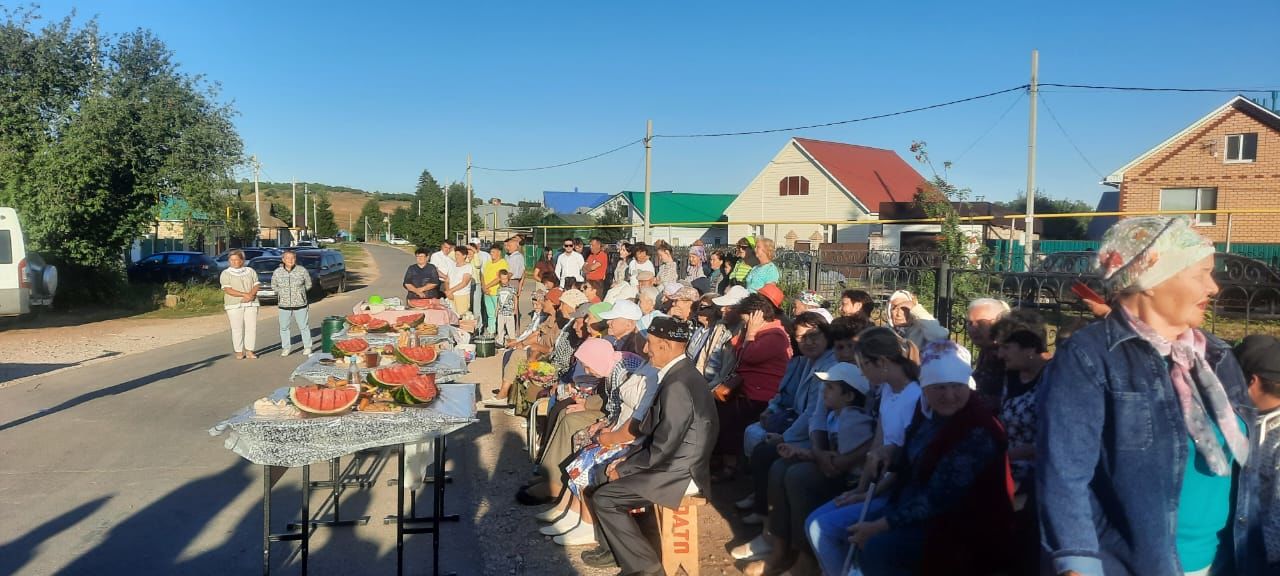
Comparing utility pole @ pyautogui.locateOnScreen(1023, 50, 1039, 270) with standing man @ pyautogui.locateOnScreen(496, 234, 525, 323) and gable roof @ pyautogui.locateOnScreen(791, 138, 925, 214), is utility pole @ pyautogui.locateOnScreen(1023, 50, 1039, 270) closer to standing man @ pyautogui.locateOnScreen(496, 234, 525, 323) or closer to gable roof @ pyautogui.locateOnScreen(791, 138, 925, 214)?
standing man @ pyautogui.locateOnScreen(496, 234, 525, 323)

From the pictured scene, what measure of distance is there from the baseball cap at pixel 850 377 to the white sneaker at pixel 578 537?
6.33ft

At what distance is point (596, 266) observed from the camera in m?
16.3

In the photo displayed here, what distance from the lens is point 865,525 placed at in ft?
12.6

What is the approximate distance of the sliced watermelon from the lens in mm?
9324

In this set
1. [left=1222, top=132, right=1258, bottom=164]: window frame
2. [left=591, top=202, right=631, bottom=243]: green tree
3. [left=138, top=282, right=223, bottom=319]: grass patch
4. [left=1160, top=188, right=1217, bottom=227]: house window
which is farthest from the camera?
[left=591, top=202, right=631, bottom=243]: green tree

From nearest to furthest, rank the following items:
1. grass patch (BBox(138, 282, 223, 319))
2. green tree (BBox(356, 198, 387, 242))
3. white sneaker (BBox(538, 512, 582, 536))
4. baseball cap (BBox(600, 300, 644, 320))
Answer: white sneaker (BBox(538, 512, 582, 536))
baseball cap (BBox(600, 300, 644, 320))
grass patch (BBox(138, 282, 223, 319))
green tree (BBox(356, 198, 387, 242))

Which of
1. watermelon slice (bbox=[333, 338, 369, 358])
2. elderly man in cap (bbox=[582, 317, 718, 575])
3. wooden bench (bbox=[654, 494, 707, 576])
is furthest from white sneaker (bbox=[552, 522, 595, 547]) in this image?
watermelon slice (bbox=[333, 338, 369, 358])

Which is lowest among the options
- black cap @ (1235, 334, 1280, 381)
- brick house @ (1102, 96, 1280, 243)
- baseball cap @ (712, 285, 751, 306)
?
baseball cap @ (712, 285, 751, 306)

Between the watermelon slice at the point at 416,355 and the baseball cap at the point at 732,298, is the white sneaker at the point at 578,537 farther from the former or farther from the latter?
the baseball cap at the point at 732,298

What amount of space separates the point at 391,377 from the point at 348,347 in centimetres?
218

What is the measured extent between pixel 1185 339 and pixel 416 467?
5091 millimetres

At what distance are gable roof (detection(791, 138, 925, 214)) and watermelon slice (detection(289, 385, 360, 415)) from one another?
122 ft

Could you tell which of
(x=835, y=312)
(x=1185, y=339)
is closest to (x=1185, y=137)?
(x=835, y=312)

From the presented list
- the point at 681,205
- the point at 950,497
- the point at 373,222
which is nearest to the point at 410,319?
the point at 950,497
